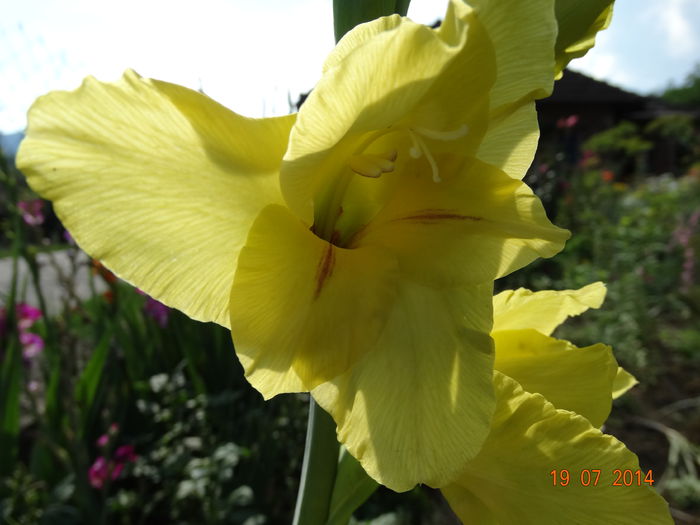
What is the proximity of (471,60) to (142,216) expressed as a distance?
0.29 metres

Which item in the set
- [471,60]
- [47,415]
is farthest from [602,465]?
[47,415]

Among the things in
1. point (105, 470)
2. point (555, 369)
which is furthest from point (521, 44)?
point (105, 470)

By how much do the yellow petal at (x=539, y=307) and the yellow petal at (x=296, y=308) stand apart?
246 millimetres

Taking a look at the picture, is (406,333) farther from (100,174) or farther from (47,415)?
(47,415)

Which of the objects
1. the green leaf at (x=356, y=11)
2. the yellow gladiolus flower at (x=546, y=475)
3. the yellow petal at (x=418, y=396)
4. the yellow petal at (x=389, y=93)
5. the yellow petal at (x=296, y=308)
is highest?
the green leaf at (x=356, y=11)

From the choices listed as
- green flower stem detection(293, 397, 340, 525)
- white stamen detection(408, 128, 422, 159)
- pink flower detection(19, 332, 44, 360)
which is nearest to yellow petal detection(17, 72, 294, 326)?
white stamen detection(408, 128, 422, 159)

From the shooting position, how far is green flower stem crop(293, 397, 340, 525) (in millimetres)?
642

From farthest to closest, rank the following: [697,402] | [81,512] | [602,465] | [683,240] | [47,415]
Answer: [683,240] < [697,402] < [47,415] < [81,512] < [602,465]

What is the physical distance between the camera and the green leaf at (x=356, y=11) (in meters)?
0.58

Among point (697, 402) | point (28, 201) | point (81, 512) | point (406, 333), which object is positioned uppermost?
point (406, 333)

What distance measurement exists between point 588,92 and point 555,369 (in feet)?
54.9

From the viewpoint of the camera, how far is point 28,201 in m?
2.12

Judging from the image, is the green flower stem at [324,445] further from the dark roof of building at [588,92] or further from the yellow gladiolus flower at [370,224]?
the dark roof of building at [588,92]

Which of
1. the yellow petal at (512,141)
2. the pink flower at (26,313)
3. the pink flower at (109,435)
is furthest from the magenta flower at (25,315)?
the yellow petal at (512,141)
